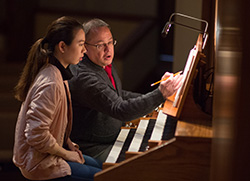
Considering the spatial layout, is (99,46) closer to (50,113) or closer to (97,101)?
(97,101)

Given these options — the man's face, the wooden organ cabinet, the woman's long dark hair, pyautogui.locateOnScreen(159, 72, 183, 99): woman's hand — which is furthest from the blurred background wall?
the wooden organ cabinet

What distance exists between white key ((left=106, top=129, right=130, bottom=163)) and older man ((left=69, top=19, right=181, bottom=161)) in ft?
0.15

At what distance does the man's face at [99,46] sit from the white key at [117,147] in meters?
0.40

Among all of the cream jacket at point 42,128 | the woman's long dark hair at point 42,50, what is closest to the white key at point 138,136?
the cream jacket at point 42,128

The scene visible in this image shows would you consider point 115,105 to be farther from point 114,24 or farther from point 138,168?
point 114,24

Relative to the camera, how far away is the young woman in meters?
1.89

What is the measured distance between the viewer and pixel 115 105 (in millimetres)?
2229

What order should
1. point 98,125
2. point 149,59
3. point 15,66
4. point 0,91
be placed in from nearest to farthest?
point 98,125
point 0,91
point 15,66
point 149,59

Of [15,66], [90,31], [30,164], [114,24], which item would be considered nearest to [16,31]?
[15,66]

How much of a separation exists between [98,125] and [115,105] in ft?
0.70

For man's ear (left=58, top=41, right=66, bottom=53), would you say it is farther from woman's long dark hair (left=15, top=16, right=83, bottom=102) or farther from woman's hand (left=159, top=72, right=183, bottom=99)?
woman's hand (left=159, top=72, right=183, bottom=99)

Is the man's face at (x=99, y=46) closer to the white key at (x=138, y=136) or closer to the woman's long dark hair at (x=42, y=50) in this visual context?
the woman's long dark hair at (x=42, y=50)

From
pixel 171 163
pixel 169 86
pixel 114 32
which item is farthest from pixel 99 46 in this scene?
pixel 114 32

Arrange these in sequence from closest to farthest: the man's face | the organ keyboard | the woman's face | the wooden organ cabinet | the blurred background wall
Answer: the wooden organ cabinet < the organ keyboard < the woman's face < the man's face < the blurred background wall
